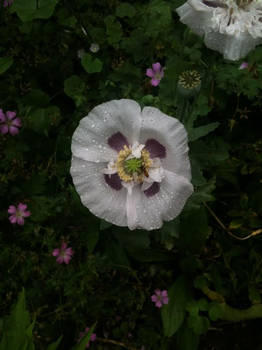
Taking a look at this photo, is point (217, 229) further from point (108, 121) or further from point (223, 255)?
point (108, 121)

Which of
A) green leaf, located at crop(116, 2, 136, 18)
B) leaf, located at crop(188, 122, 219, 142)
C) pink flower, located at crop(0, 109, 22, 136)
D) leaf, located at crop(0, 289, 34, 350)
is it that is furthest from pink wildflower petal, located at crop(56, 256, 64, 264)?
green leaf, located at crop(116, 2, 136, 18)

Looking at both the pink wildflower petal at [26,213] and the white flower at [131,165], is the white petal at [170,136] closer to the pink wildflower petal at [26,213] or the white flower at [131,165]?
the white flower at [131,165]

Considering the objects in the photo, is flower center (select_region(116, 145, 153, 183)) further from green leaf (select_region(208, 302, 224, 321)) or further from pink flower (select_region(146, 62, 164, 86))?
green leaf (select_region(208, 302, 224, 321))

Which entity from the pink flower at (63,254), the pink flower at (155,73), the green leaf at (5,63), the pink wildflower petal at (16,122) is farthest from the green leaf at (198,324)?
the green leaf at (5,63)

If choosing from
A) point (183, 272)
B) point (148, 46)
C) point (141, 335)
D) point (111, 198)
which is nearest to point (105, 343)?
point (141, 335)

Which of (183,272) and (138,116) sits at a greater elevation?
(138,116)

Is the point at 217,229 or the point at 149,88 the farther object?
the point at 217,229

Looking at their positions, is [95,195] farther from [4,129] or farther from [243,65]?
[243,65]
